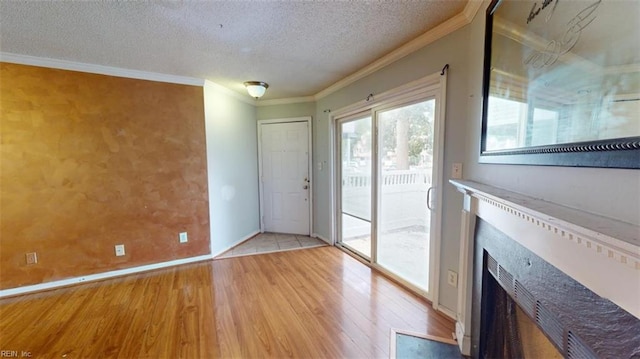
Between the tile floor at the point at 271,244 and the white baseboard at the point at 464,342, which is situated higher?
the white baseboard at the point at 464,342

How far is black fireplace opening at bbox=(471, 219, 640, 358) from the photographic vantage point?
58 cm

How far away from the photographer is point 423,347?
5.53ft

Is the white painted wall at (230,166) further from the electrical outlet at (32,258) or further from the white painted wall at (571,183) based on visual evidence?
the white painted wall at (571,183)

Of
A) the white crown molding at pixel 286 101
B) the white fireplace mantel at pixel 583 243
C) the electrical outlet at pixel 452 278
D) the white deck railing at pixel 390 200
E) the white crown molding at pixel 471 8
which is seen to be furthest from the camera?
the white crown molding at pixel 286 101

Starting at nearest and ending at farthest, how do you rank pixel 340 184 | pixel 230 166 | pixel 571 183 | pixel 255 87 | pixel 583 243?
pixel 583 243, pixel 571 183, pixel 255 87, pixel 340 184, pixel 230 166

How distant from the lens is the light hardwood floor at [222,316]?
1711mm

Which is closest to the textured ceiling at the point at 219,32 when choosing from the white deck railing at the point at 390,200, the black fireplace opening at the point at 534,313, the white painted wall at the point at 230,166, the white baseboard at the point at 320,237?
the white painted wall at the point at 230,166

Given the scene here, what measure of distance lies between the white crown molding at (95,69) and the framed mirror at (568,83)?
313cm

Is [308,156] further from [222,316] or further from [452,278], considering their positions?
[452,278]

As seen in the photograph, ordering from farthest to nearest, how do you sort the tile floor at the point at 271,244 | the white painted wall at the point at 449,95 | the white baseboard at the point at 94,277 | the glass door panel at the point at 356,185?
the tile floor at the point at 271,244 → the glass door panel at the point at 356,185 → the white baseboard at the point at 94,277 → the white painted wall at the point at 449,95

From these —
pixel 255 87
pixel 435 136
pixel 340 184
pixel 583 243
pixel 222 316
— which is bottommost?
pixel 222 316

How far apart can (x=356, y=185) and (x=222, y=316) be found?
82.6 inches

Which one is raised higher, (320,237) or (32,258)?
(32,258)

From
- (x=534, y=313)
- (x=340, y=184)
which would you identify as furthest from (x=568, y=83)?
(x=340, y=184)
